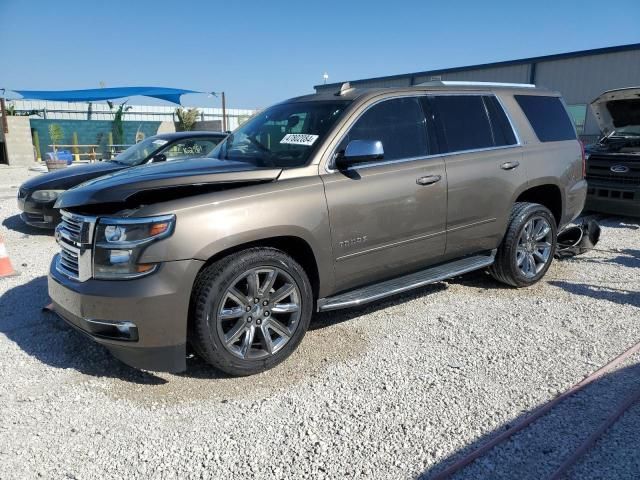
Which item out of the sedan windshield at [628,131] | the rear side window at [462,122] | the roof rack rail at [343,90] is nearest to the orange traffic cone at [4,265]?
the roof rack rail at [343,90]

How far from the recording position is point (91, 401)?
312 centimetres

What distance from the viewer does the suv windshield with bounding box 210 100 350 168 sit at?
3.75 meters

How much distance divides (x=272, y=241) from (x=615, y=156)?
687 centimetres

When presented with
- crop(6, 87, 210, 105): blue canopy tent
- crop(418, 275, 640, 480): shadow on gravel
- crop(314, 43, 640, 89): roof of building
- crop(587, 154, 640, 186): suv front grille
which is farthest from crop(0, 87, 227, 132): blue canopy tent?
crop(418, 275, 640, 480): shadow on gravel

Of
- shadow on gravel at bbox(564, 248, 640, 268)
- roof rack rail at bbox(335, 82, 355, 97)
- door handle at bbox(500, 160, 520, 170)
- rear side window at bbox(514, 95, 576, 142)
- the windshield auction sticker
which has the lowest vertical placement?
shadow on gravel at bbox(564, 248, 640, 268)

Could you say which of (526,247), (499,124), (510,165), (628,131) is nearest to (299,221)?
(510,165)

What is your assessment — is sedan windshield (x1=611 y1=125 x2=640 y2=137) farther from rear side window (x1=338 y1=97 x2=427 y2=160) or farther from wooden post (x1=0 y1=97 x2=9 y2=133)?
wooden post (x1=0 y1=97 x2=9 y2=133)

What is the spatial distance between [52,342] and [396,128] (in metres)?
3.14

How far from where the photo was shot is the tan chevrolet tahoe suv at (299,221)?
3.02 m

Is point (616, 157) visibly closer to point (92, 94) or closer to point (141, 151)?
point (141, 151)

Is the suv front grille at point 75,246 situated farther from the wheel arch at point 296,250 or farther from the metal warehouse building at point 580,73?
the metal warehouse building at point 580,73

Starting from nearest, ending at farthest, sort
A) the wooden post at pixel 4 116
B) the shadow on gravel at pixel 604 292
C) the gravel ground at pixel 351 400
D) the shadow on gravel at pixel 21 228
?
the gravel ground at pixel 351 400 < the shadow on gravel at pixel 604 292 < the shadow on gravel at pixel 21 228 < the wooden post at pixel 4 116

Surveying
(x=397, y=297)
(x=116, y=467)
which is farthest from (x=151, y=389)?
(x=397, y=297)

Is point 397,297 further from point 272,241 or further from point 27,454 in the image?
point 27,454
